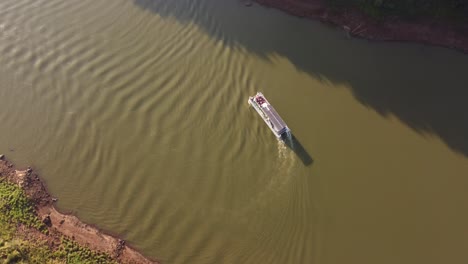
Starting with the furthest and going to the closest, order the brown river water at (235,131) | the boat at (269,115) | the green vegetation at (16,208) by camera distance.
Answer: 1. the boat at (269,115)
2. the green vegetation at (16,208)
3. the brown river water at (235,131)

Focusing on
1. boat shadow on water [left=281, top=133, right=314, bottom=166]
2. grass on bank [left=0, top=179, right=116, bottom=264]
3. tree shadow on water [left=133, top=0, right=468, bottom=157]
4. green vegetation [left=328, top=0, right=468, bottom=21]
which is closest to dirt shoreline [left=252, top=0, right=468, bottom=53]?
green vegetation [left=328, top=0, right=468, bottom=21]

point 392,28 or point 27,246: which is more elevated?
point 392,28

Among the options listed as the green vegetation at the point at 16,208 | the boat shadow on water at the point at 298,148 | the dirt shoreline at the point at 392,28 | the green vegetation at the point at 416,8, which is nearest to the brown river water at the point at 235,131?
the boat shadow on water at the point at 298,148

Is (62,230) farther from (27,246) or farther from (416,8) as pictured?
(416,8)

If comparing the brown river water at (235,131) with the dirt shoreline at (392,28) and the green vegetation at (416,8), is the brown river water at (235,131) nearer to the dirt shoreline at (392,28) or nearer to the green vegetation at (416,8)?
the dirt shoreline at (392,28)

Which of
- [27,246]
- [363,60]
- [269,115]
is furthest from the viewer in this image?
[363,60]

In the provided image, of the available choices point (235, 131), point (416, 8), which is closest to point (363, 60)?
point (416, 8)
